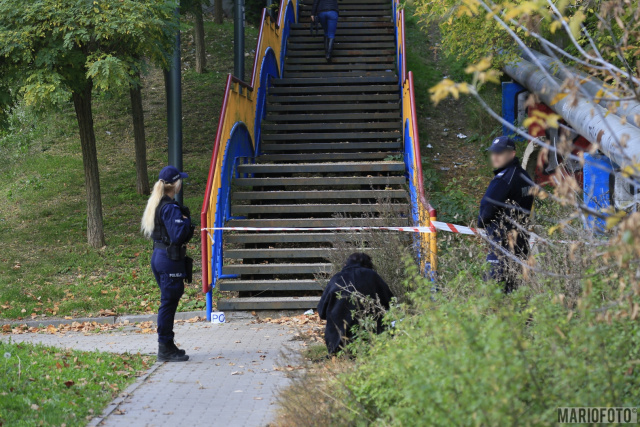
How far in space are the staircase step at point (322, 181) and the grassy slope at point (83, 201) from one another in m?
1.82

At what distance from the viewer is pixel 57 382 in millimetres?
5699

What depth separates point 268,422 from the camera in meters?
4.89

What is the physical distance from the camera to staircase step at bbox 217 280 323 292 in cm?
901

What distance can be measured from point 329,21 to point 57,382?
35.3 feet

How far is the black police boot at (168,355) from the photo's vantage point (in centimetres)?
675

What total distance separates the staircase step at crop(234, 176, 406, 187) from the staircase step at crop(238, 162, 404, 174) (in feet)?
0.67

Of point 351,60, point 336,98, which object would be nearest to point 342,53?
point 351,60

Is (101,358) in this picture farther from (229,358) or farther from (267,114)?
(267,114)

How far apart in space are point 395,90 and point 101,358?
8.59 m

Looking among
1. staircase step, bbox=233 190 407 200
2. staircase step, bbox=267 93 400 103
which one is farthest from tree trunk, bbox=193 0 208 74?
staircase step, bbox=233 190 407 200

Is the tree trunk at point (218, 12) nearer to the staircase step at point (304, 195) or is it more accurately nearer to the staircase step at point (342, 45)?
the staircase step at point (342, 45)

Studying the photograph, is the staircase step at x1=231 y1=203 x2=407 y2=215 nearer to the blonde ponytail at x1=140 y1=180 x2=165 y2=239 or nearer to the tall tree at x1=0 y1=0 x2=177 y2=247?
the tall tree at x1=0 y1=0 x2=177 y2=247

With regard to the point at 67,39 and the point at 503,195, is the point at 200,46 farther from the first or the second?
the point at 503,195

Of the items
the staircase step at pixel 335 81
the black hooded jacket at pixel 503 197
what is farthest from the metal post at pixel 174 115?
the black hooded jacket at pixel 503 197
